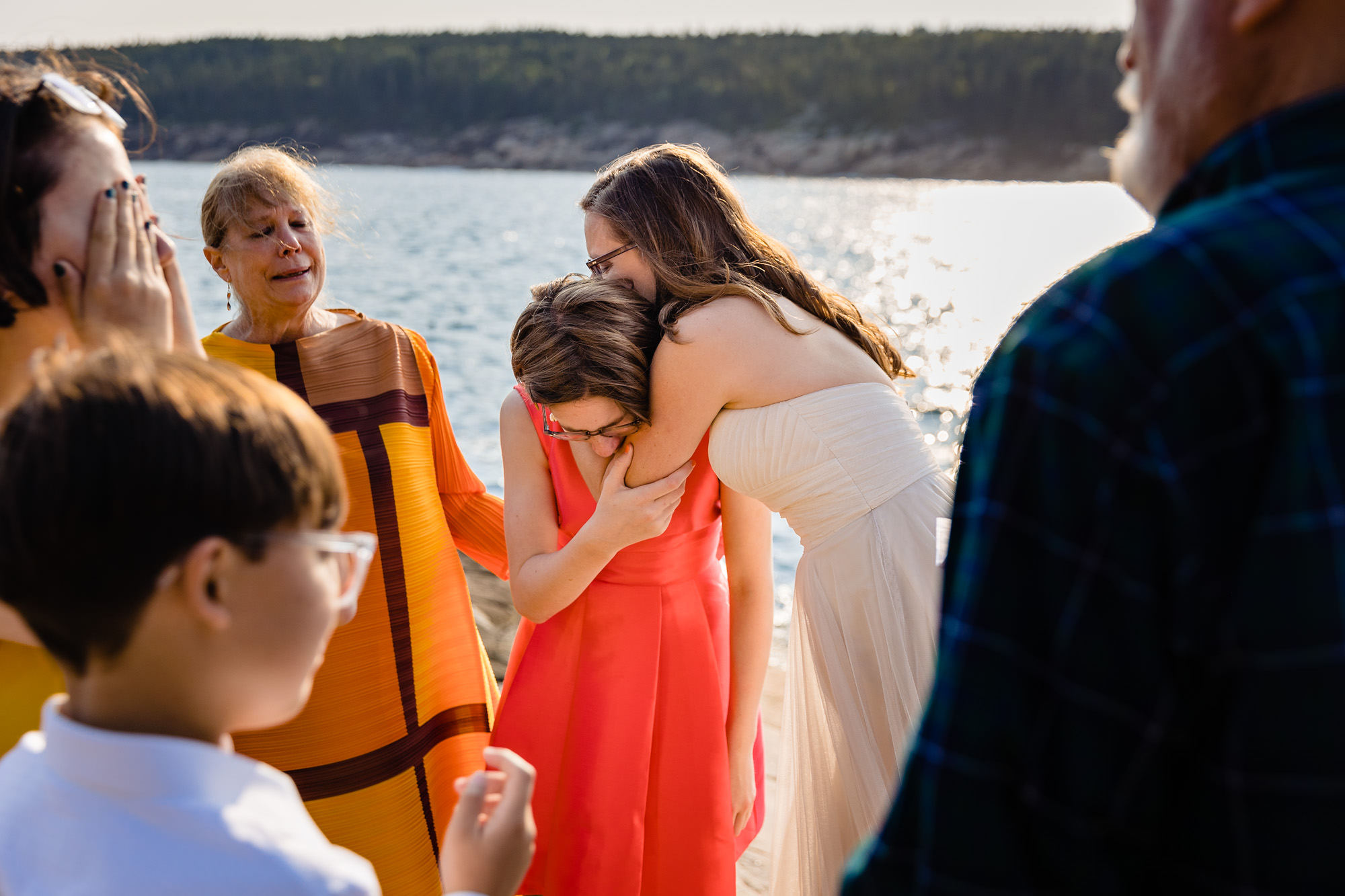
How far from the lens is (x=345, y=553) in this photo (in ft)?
3.54

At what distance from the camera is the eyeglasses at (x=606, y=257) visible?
2283 mm

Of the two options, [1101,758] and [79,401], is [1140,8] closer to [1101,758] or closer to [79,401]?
[1101,758]

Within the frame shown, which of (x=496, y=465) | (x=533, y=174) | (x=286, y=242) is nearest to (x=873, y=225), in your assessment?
(x=533, y=174)

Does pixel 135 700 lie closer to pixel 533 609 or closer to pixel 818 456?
pixel 533 609

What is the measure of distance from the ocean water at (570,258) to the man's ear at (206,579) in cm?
124

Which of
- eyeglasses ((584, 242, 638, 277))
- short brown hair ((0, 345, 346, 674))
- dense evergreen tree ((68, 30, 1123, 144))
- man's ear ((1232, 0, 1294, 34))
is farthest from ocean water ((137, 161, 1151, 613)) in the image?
dense evergreen tree ((68, 30, 1123, 144))

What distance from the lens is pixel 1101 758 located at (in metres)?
0.73

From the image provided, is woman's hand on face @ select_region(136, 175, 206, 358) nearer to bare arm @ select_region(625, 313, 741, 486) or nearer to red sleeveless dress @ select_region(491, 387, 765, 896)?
red sleeveless dress @ select_region(491, 387, 765, 896)

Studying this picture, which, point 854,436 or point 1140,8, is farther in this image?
point 854,436

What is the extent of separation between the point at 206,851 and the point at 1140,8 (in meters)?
1.19

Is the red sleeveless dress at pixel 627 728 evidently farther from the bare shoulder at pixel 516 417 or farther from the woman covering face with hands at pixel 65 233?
the woman covering face with hands at pixel 65 233

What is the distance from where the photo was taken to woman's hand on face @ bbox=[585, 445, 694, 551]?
212 cm

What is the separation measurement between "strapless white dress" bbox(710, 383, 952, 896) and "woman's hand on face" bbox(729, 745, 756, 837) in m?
0.16

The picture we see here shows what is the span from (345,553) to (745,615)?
1.42 m
